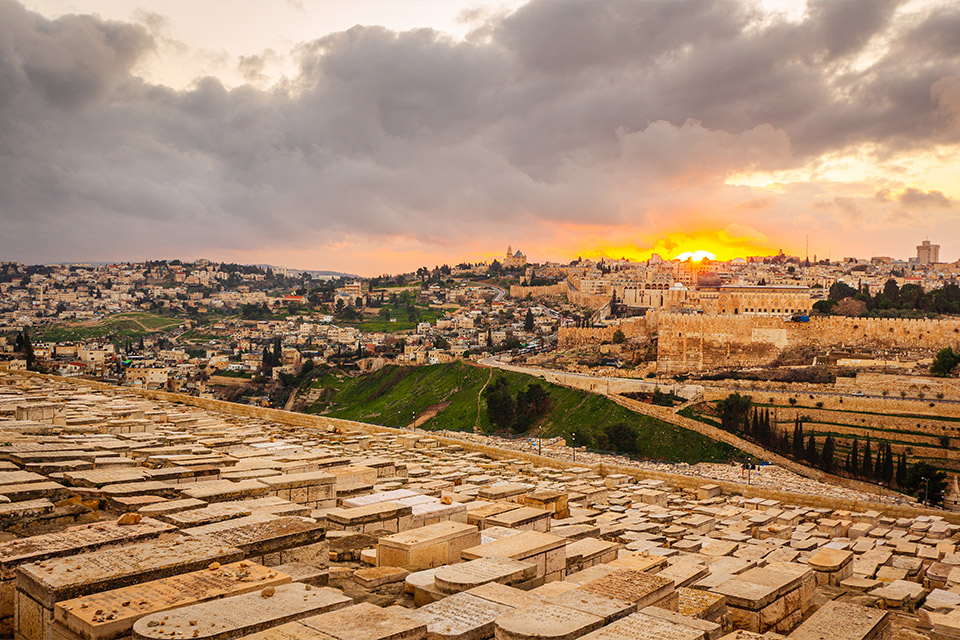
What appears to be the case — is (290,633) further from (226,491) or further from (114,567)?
(226,491)

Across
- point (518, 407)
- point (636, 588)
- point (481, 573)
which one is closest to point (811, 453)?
point (518, 407)

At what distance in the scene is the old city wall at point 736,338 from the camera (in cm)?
4659

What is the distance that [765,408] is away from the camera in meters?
35.7

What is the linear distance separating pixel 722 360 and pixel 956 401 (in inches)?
624

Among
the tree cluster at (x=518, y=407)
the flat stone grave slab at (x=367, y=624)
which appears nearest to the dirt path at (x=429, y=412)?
the tree cluster at (x=518, y=407)

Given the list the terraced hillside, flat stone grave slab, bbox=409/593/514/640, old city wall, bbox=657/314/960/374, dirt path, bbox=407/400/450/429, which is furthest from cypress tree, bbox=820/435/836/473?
flat stone grave slab, bbox=409/593/514/640

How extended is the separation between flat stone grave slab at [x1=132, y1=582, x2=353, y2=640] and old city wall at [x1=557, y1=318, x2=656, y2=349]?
5184 centimetres

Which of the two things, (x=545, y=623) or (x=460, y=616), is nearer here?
(x=545, y=623)

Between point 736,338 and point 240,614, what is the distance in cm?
4747

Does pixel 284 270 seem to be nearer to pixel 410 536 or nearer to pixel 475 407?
pixel 475 407

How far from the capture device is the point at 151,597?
3.34 m

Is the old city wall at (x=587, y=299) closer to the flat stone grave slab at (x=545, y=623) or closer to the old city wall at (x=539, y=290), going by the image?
the old city wall at (x=539, y=290)

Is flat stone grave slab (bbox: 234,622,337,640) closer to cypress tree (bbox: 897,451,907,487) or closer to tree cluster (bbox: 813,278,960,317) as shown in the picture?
cypress tree (bbox: 897,451,907,487)

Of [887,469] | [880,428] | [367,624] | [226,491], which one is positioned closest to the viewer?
[367,624]
